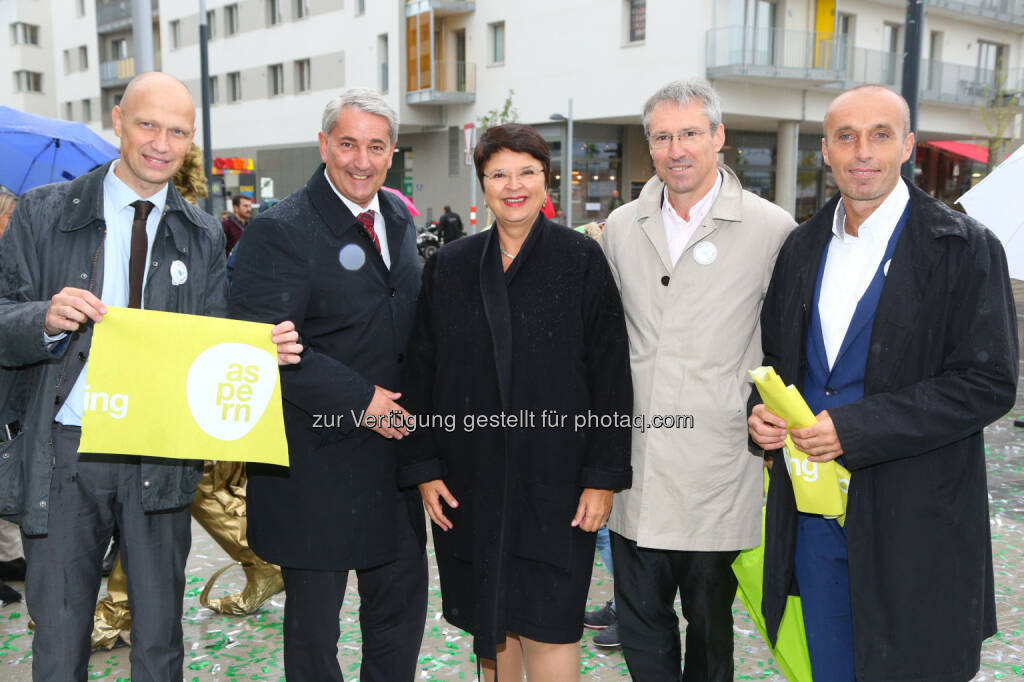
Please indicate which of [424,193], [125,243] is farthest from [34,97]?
[125,243]

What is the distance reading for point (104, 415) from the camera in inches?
103

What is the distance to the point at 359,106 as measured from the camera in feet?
9.95

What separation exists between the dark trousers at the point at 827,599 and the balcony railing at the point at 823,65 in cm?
2044

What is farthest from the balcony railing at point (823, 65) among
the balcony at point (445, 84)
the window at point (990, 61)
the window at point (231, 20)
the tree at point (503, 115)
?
the window at point (231, 20)

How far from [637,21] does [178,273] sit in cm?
2423

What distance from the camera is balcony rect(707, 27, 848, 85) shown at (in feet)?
76.8

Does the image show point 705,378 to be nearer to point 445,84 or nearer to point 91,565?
point 91,565

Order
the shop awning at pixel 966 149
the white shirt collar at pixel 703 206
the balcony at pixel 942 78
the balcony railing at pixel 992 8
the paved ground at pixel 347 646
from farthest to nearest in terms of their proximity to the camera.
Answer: the shop awning at pixel 966 149
the balcony railing at pixel 992 8
the balcony at pixel 942 78
the paved ground at pixel 347 646
the white shirt collar at pixel 703 206

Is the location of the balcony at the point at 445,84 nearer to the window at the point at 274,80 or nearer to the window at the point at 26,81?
the window at the point at 274,80

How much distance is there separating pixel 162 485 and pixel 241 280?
73 centimetres

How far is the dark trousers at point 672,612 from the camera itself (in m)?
3.08

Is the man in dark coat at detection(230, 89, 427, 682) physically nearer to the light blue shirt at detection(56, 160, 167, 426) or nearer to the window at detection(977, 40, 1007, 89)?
the light blue shirt at detection(56, 160, 167, 426)

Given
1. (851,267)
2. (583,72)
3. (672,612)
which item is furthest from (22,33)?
(851,267)

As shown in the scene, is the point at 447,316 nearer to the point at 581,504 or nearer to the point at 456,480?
the point at 456,480
